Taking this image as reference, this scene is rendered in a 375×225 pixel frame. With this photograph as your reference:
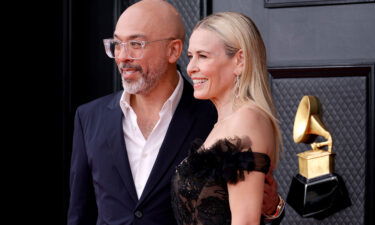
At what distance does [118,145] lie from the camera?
7.46 ft

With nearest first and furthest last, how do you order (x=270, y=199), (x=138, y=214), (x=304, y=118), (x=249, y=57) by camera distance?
1. (x=249, y=57)
2. (x=270, y=199)
3. (x=138, y=214)
4. (x=304, y=118)

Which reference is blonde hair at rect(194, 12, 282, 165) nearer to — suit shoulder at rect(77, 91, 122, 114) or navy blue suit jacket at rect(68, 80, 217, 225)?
navy blue suit jacket at rect(68, 80, 217, 225)

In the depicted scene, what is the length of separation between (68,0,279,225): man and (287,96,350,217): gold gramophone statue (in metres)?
0.37

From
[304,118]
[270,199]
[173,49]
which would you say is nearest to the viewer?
[270,199]

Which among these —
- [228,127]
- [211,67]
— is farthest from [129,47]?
[228,127]

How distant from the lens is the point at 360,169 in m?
2.63

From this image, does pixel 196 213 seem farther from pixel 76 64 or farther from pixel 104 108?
pixel 76 64

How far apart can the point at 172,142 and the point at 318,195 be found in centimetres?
53

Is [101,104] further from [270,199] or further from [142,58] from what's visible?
[270,199]

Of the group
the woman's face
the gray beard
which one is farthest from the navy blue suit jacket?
the woman's face

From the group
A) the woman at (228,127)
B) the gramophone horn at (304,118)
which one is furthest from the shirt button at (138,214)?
the gramophone horn at (304,118)

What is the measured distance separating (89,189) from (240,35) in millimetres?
771

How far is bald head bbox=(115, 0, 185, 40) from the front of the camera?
2273 mm

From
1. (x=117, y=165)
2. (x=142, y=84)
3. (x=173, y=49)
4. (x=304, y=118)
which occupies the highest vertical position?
(x=173, y=49)
